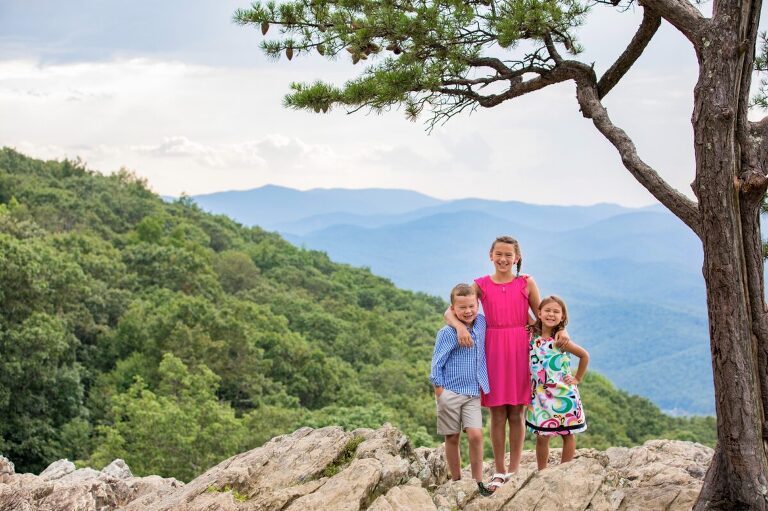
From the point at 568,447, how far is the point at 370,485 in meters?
1.59

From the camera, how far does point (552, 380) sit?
5.76 metres

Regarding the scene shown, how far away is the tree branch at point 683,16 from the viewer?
538 centimetres

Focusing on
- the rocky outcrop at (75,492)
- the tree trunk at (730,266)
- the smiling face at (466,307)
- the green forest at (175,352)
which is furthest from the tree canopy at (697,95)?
the green forest at (175,352)

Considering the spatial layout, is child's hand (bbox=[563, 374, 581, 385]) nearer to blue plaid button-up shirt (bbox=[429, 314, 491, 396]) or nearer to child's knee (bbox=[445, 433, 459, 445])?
blue plaid button-up shirt (bbox=[429, 314, 491, 396])

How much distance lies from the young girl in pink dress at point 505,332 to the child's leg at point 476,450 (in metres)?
0.13

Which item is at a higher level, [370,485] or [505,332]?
[505,332]

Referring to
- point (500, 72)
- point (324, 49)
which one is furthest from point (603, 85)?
point (324, 49)

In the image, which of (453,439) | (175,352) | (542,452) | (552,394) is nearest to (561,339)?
(552,394)

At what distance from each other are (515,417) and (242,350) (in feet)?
73.8

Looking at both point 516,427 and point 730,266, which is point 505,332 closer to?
point 516,427

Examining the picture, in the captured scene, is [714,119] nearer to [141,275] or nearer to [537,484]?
[537,484]

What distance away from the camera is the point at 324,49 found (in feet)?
21.5

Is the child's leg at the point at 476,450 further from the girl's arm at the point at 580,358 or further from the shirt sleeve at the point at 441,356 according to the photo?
the girl's arm at the point at 580,358

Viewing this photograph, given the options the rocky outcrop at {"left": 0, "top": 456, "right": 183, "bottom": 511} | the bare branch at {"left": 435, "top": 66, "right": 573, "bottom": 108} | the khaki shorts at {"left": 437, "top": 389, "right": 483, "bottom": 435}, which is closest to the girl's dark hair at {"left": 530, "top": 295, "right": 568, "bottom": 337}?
the khaki shorts at {"left": 437, "top": 389, "right": 483, "bottom": 435}
